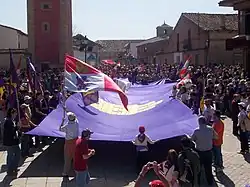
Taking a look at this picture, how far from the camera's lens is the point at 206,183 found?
1094 cm

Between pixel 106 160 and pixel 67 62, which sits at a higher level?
pixel 67 62

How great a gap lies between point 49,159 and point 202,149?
16.2 ft

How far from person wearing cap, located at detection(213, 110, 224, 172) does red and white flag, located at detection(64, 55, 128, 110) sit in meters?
2.54

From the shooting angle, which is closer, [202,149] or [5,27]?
[202,149]

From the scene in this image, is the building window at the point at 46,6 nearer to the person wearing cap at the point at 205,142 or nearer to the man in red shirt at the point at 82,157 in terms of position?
the person wearing cap at the point at 205,142

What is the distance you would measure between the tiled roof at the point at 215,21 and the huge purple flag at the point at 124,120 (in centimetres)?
3459

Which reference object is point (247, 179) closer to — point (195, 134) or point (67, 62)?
point (195, 134)

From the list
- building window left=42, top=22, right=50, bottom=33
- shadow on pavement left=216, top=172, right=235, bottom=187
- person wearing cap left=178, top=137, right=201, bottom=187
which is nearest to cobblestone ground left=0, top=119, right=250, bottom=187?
shadow on pavement left=216, top=172, right=235, bottom=187

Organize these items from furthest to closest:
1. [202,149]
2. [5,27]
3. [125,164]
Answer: [5,27]
[125,164]
[202,149]

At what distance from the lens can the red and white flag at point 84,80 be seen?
12.5 m

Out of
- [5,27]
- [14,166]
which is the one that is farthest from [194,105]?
[5,27]

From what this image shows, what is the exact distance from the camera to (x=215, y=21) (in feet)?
178

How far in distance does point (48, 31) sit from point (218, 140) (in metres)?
48.1

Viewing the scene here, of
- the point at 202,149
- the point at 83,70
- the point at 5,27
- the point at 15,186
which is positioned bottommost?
the point at 15,186
